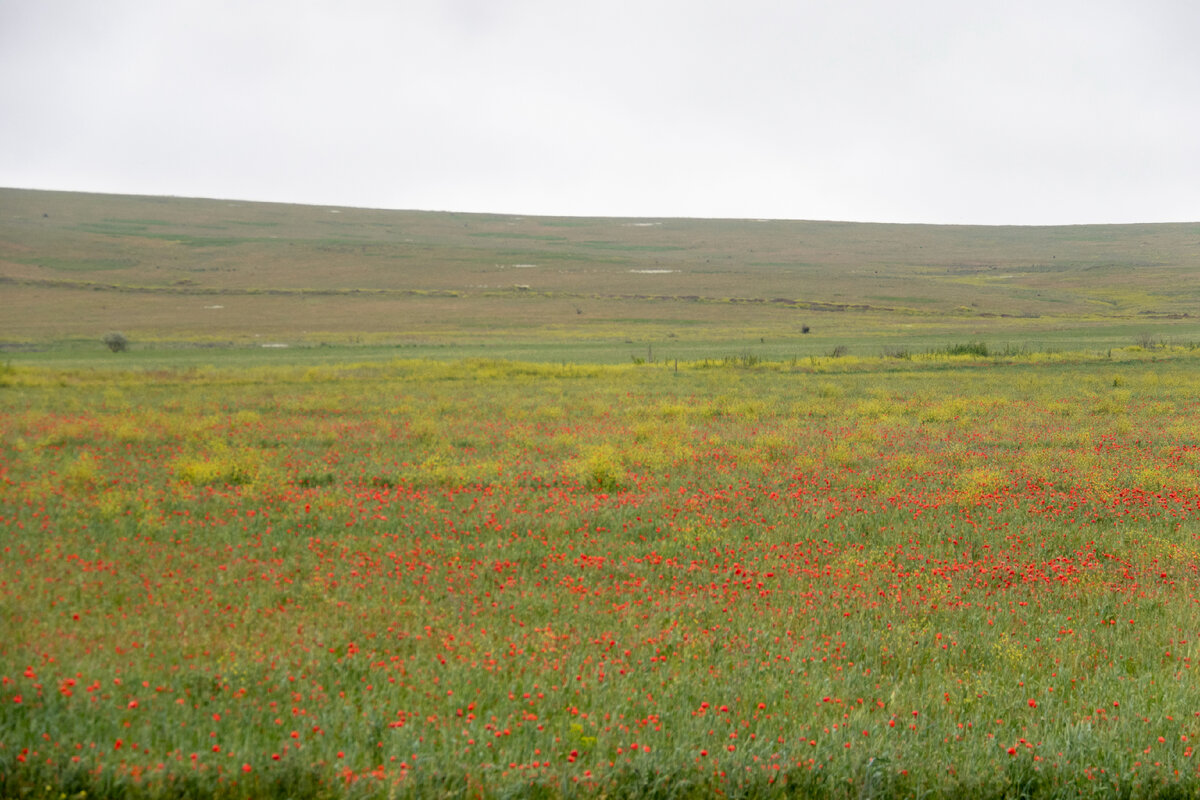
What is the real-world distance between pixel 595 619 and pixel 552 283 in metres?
114

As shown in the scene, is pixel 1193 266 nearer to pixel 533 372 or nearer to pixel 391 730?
pixel 533 372

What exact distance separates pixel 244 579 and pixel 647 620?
3.81m

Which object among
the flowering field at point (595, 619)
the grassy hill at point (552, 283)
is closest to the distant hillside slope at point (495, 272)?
the grassy hill at point (552, 283)

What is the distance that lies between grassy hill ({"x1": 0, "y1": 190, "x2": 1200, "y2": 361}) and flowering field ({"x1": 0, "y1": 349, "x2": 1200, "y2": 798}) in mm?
34669

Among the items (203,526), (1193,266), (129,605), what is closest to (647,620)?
(129,605)

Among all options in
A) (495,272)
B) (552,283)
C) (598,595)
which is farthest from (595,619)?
(495,272)

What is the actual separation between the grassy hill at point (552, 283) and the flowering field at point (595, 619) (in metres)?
34.7

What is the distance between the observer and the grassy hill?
7088 centimetres

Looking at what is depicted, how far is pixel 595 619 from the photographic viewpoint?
7609mm

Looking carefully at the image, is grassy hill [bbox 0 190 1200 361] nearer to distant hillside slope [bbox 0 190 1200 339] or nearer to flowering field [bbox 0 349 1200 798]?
distant hillside slope [bbox 0 190 1200 339]

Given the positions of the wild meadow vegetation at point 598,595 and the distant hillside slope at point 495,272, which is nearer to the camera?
the wild meadow vegetation at point 598,595

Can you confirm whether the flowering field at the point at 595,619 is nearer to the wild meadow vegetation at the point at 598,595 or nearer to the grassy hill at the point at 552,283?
the wild meadow vegetation at the point at 598,595

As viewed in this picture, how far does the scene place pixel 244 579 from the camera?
27.0ft

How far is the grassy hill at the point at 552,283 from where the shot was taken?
233 ft
